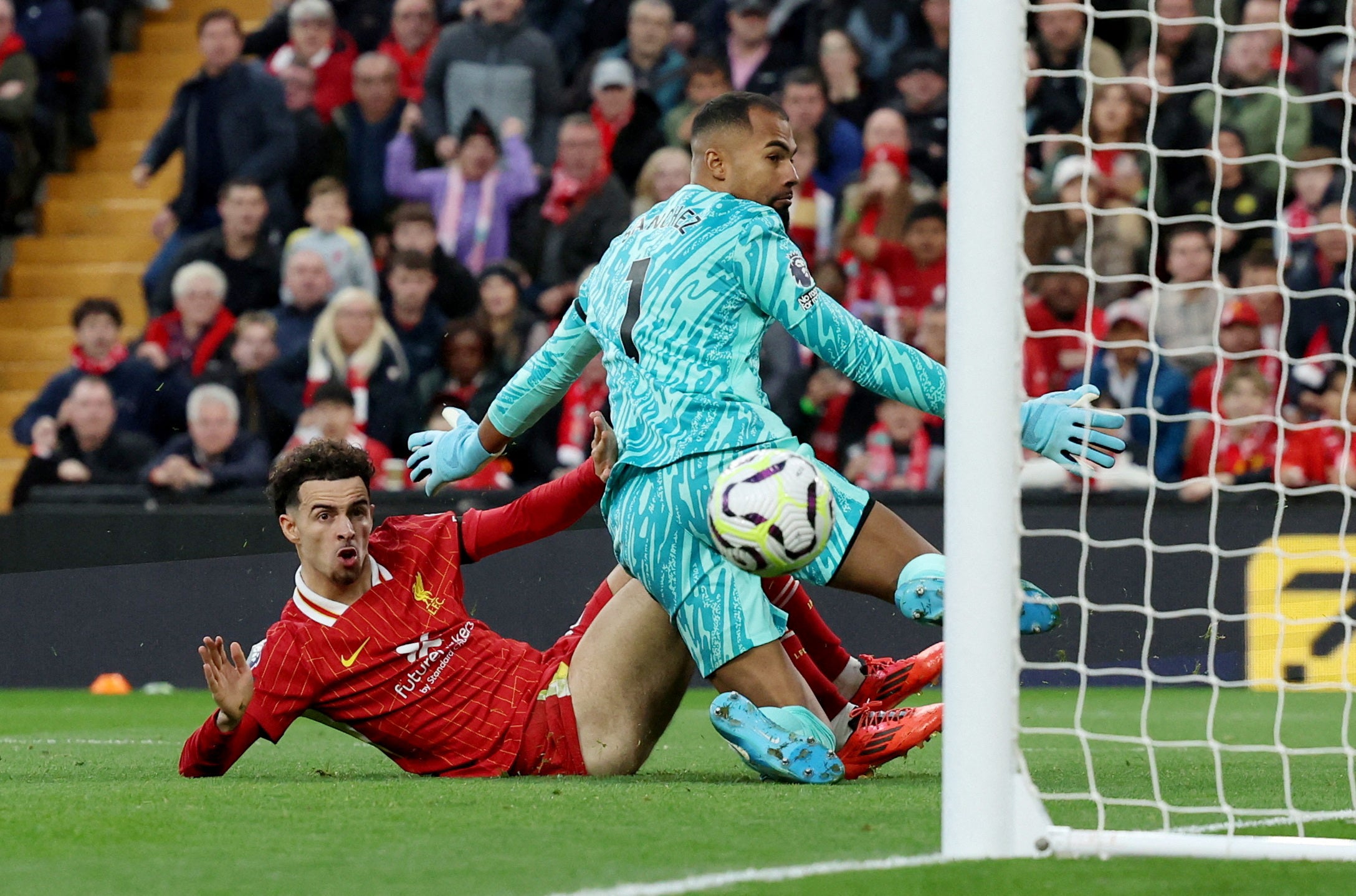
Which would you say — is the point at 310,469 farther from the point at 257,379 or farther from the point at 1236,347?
the point at 1236,347

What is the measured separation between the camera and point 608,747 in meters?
5.00

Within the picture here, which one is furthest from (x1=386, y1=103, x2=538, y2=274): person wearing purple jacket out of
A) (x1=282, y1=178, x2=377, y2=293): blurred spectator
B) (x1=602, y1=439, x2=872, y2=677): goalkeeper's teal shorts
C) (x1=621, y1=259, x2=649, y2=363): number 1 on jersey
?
(x1=602, y1=439, x2=872, y2=677): goalkeeper's teal shorts

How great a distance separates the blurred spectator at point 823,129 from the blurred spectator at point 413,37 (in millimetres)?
2284

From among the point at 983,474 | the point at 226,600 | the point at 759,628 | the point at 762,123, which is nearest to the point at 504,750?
the point at 759,628

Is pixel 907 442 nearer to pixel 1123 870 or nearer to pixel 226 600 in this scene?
pixel 226 600

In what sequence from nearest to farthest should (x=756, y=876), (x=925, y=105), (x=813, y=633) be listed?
1. (x=756, y=876)
2. (x=813, y=633)
3. (x=925, y=105)

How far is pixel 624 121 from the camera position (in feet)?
33.8

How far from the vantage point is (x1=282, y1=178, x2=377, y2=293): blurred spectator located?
1008 cm

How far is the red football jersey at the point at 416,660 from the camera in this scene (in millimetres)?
4820

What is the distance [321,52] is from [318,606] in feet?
22.7

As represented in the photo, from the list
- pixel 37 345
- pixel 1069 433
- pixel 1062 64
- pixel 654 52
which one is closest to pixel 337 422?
pixel 654 52

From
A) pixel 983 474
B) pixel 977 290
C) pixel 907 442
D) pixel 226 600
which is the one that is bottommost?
pixel 226 600

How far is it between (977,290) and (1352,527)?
553 centimetres

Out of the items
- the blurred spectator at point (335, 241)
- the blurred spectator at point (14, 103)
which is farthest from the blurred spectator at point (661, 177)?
the blurred spectator at point (14, 103)
